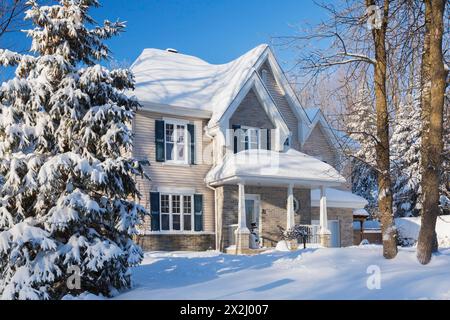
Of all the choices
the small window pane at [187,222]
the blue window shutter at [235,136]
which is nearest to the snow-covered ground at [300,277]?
the small window pane at [187,222]

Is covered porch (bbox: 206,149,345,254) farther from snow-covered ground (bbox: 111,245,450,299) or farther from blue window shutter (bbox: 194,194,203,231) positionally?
snow-covered ground (bbox: 111,245,450,299)

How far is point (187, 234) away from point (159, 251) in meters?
1.52

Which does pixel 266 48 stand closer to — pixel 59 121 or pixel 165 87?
A: pixel 165 87

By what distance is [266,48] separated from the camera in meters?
23.7

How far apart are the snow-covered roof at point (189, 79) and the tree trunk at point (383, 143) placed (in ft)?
31.4

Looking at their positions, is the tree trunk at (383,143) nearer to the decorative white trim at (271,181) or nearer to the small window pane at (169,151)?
the decorative white trim at (271,181)

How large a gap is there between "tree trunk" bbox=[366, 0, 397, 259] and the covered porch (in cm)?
759

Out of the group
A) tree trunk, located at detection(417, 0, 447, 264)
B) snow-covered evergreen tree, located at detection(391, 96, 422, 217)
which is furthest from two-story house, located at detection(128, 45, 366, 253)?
snow-covered evergreen tree, located at detection(391, 96, 422, 217)

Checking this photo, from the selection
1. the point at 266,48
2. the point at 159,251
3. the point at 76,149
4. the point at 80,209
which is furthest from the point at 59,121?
the point at 266,48

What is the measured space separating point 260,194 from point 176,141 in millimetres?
4143

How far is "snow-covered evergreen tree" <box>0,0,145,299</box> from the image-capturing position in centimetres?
948

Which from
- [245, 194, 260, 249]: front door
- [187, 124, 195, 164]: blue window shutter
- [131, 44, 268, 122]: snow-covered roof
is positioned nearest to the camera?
[131, 44, 268, 122]: snow-covered roof

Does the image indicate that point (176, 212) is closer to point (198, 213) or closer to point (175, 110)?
point (198, 213)

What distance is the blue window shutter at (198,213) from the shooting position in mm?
20797
